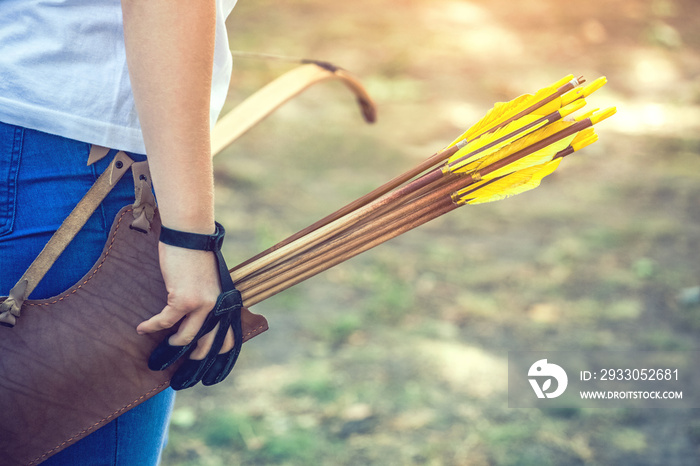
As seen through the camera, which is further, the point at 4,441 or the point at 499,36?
the point at 499,36

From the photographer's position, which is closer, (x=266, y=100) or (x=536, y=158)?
(x=536, y=158)

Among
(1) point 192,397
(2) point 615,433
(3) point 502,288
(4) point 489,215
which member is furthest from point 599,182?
(1) point 192,397

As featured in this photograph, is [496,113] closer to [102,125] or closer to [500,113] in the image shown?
[500,113]

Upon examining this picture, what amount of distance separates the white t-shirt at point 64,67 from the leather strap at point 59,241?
50mm

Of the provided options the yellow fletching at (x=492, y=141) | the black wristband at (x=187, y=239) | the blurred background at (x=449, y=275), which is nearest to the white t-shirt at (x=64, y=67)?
the black wristband at (x=187, y=239)

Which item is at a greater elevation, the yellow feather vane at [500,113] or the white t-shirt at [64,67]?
the yellow feather vane at [500,113]

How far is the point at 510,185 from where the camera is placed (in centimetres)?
104

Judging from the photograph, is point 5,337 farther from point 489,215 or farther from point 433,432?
point 489,215

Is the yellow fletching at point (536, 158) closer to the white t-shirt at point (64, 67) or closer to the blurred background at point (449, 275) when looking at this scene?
the white t-shirt at point (64, 67)

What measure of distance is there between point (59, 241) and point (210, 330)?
0.76 feet

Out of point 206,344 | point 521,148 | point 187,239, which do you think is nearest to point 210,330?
point 206,344

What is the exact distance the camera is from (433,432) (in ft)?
8.04

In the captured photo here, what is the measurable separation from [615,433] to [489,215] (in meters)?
1.90

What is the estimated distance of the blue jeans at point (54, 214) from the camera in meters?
0.89
